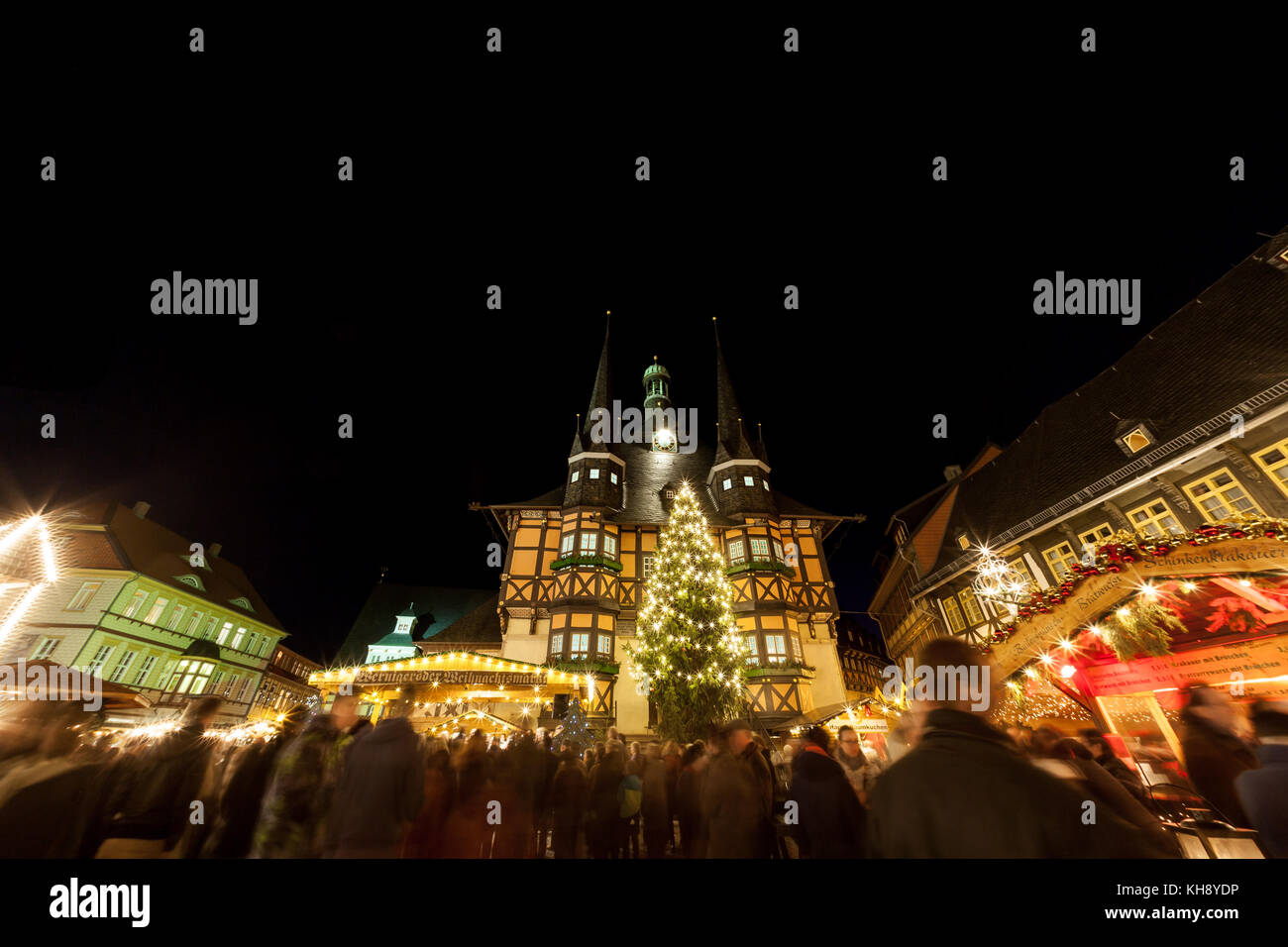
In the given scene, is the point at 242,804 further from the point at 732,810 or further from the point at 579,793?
the point at 732,810

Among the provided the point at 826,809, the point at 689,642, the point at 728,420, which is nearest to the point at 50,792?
the point at 826,809

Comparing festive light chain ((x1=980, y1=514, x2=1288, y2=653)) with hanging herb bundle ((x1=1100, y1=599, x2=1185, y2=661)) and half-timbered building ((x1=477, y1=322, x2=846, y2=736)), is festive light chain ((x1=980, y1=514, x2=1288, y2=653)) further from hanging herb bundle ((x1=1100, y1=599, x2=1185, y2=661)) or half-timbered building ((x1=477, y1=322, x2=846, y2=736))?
half-timbered building ((x1=477, y1=322, x2=846, y2=736))

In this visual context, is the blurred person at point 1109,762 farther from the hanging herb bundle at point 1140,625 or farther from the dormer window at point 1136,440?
the dormer window at point 1136,440

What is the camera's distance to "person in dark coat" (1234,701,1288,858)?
2947 millimetres

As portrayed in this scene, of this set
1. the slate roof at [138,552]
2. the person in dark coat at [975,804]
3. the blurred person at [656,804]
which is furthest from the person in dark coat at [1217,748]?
the slate roof at [138,552]

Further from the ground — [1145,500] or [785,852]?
[1145,500]

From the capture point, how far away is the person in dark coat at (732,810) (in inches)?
162

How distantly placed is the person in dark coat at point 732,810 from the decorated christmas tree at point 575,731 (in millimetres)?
7169

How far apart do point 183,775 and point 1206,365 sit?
81.4 feet

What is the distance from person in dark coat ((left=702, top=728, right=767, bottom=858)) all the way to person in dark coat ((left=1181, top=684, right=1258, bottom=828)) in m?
4.07

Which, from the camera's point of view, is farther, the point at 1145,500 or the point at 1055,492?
the point at 1055,492

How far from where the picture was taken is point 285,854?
12.5ft
